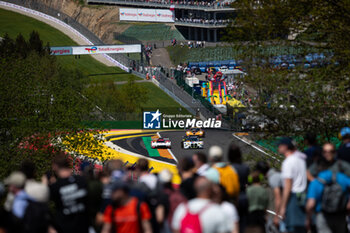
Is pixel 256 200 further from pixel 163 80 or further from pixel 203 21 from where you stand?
pixel 203 21

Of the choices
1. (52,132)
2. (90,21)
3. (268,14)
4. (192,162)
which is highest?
(90,21)

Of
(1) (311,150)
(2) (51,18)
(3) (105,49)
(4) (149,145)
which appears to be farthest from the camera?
(2) (51,18)

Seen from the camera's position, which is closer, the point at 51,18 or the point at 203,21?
the point at 203,21

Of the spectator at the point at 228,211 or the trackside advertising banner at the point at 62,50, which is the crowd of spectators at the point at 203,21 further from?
the spectator at the point at 228,211

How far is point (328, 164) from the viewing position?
1087cm

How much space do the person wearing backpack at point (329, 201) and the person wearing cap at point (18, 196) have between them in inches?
190

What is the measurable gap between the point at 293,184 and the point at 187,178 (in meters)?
2.21

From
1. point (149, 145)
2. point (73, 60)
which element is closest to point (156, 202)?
point (149, 145)

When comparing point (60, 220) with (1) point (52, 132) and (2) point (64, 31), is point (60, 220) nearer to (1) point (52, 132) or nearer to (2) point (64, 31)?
(1) point (52, 132)

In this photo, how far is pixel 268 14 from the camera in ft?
69.9

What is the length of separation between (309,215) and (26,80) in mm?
32829

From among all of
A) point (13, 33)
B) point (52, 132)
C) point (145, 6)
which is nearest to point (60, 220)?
point (52, 132)

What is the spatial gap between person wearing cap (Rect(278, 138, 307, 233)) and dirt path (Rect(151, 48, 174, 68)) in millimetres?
83875

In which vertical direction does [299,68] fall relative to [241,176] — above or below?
above
